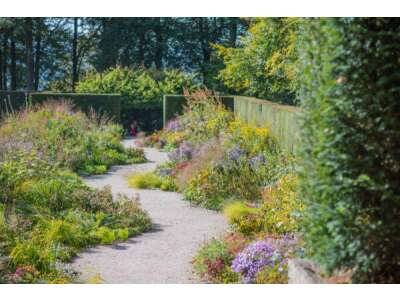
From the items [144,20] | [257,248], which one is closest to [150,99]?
[144,20]

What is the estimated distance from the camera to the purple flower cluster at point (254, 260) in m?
5.99

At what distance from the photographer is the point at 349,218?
4285mm

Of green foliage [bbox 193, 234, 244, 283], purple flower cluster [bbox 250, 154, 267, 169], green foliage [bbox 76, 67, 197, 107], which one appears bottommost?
green foliage [bbox 193, 234, 244, 283]

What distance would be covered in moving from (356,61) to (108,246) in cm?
433

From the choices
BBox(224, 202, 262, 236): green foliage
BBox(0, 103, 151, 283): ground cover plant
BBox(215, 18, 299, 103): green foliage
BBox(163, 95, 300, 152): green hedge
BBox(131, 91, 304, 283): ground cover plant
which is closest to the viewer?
BBox(131, 91, 304, 283): ground cover plant

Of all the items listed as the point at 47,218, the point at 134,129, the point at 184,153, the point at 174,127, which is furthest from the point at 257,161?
the point at 134,129

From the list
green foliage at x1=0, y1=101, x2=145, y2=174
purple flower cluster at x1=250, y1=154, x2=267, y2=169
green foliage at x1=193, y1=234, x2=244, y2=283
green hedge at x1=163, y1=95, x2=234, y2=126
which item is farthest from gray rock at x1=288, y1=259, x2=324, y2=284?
green hedge at x1=163, y1=95, x2=234, y2=126

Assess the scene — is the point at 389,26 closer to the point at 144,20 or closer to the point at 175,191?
the point at 175,191

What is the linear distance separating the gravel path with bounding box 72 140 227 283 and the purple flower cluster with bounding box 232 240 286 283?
0.57 meters

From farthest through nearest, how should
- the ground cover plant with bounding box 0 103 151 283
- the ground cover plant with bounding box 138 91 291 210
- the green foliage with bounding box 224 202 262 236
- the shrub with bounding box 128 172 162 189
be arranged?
1. the shrub with bounding box 128 172 162 189
2. the ground cover plant with bounding box 138 91 291 210
3. the green foliage with bounding box 224 202 262 236
4. the ground cover plant with bounding box 0 103 151 283

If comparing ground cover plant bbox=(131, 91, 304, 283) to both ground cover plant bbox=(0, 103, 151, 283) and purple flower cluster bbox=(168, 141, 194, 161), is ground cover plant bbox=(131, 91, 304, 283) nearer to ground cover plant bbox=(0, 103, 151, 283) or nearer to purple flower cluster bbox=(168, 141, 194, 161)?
purple flower cluster bbox=(168, 141, 194, 161)

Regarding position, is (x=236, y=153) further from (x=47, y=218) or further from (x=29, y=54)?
(x=29, y=54)

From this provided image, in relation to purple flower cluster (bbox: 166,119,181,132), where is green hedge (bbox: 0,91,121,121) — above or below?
above

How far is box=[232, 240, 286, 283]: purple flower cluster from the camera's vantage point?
5988mm
